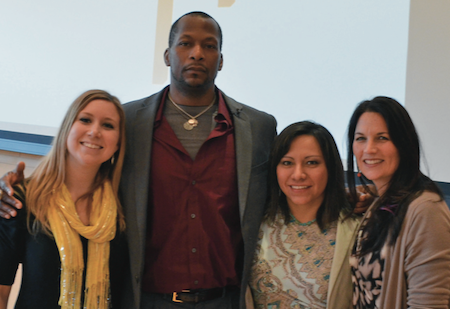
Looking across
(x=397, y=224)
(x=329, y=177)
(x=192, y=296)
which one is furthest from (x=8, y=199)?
(x=397, y=224)

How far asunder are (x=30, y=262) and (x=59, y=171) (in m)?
0.37

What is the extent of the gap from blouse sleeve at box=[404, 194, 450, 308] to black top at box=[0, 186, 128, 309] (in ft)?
4.20

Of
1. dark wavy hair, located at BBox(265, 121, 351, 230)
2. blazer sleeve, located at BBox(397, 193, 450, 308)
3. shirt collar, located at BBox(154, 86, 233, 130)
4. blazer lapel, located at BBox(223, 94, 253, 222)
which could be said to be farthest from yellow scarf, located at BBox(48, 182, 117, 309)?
blazer sleeve, located at BBox(397, 193, 450, 308)

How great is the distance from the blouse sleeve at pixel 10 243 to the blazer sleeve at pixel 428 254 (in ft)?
4.58

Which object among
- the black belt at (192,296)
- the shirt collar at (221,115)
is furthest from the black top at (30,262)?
the shirt collar at (221,115)

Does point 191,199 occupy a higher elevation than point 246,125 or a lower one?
lower

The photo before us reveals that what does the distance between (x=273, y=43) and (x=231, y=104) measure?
2.84 ft

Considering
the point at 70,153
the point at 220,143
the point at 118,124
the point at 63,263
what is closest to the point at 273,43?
the point at 220,143

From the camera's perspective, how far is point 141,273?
1.80 metres

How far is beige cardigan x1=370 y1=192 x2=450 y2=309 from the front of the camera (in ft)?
4.51

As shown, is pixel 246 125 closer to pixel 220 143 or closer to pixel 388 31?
pixel 220 143

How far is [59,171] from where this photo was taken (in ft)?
5.84

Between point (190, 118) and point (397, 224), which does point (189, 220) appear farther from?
point (397, 224)

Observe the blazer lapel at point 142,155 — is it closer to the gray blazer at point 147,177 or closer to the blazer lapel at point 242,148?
the gray blazer at point 147,177
